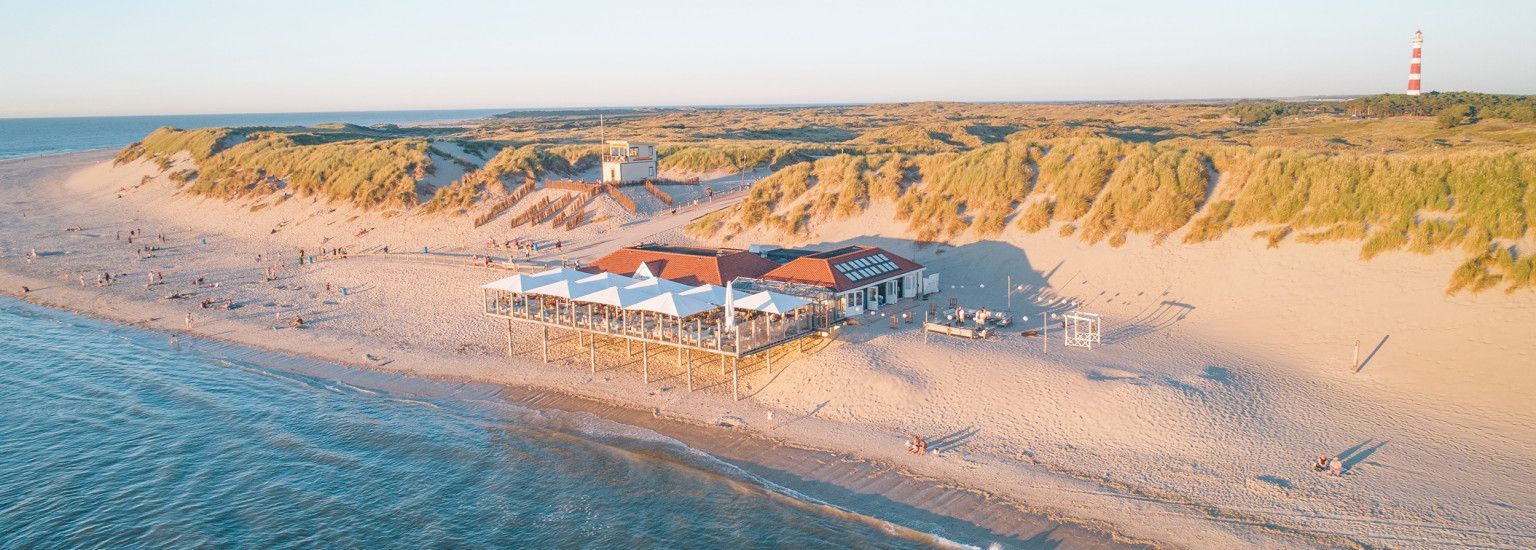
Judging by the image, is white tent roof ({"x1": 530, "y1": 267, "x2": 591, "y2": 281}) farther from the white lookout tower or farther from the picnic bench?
the white lookout tower

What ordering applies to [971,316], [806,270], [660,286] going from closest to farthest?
[660,286] → [971,316] → [806,270]

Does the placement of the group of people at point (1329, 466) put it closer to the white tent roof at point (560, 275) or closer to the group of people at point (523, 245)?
the white tent roof at point (560, 275)

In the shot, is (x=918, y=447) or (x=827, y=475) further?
(x=918, y=447)

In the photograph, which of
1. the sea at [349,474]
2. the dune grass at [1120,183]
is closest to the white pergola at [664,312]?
the sea at [349,474]

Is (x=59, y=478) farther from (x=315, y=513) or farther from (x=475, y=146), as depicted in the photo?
(x=475, y=146)

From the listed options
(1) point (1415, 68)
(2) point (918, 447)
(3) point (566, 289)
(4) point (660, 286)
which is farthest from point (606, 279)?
(1) point (1415, 68)

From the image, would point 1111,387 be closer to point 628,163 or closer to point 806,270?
point 806,270

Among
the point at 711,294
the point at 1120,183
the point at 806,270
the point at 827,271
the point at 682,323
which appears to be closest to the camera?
the point at 682,323
